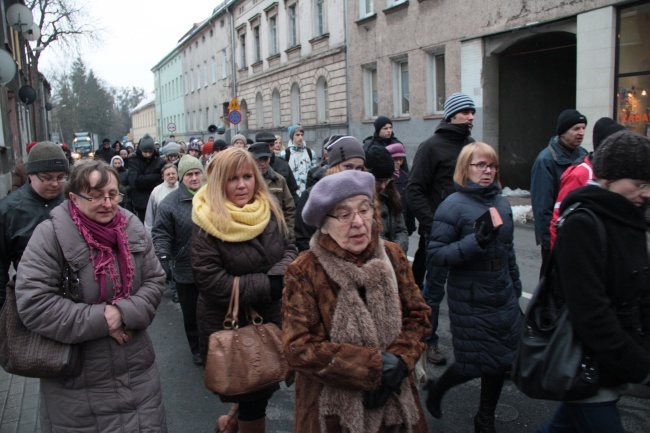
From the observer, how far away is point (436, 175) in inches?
197

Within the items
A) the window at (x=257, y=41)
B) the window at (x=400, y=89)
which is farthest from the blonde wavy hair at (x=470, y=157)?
the window at (x=257, y=41)

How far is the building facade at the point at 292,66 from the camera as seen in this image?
2481cm

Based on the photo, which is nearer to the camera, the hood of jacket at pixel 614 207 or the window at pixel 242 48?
the hood of jacket at pixel 614 207

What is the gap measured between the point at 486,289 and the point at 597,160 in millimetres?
1231

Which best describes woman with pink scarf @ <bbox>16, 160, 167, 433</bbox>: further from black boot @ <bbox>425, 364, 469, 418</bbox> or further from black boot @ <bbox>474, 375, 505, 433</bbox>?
black boot @ <bbox>474, 375, 505, 433</bbox>

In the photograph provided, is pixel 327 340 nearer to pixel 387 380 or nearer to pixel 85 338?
pixel 387 380

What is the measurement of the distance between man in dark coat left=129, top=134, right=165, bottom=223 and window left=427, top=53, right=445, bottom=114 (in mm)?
11844

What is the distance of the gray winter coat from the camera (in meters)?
2.67

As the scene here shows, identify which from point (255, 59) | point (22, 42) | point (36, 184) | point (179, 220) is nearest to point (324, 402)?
point (36, 184)

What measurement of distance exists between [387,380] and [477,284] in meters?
1.41

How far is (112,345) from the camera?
283 centimetres

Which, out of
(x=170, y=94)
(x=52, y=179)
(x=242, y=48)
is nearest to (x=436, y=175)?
(x=52, y=179)

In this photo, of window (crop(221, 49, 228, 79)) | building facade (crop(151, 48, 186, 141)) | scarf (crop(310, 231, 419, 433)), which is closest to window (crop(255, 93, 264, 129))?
window (crop(221, 49, 228, 79))

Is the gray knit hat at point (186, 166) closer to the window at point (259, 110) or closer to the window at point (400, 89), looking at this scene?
the window at point (400, 89)
